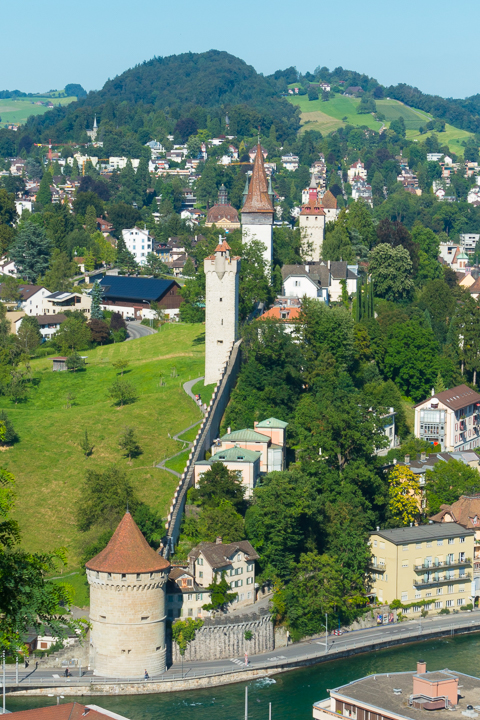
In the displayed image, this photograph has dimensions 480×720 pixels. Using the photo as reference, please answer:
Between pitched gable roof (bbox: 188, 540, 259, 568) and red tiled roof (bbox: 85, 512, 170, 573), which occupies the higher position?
red tiled roof (bbox: 85, 512, 170, 573)

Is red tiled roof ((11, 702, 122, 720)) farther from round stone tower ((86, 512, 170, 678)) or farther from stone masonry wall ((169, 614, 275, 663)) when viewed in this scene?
stone masonry wall ((169, 614, 275, 663))

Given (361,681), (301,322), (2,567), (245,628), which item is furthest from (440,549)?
(2,567)

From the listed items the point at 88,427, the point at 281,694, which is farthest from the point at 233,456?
the point at 281,694

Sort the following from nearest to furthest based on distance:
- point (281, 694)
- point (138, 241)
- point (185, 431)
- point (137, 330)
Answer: point (281, 694)
point (185, 431)
point (137, 330)
point (138, 241)

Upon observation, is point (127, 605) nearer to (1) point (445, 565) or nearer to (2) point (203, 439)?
(2) point (203, 439)

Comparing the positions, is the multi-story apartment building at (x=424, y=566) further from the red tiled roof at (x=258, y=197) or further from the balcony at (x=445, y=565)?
the red tiled roof at (x=258, y=197)

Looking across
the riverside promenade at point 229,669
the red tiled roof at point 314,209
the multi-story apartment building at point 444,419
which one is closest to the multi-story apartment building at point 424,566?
the riverside promenade at point 229,669

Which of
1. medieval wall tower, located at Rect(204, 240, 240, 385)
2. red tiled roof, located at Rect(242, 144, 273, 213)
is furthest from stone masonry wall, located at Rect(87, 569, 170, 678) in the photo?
red tiled roof, located at Rect(242, 144, 273, 213)
